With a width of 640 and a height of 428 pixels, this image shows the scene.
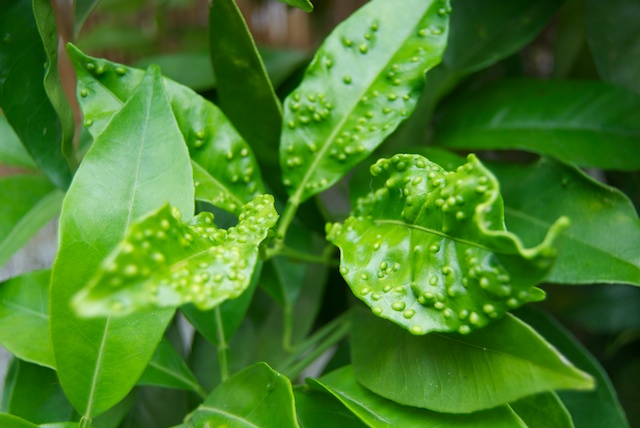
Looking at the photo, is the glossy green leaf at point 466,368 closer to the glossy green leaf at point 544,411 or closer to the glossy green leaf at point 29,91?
the glossy green leaf at point 544,411

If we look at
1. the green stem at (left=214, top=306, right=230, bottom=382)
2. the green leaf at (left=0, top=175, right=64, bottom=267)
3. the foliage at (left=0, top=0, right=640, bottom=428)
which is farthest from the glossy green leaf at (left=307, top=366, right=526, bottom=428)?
the green leaf at (left=0, top=175, right=64, bottom=267)

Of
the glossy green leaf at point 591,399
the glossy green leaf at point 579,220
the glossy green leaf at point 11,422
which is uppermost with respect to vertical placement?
the glossy green leaf at point 579,220

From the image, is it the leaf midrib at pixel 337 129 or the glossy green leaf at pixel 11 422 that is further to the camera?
the leaf midrib at pixel 337 129

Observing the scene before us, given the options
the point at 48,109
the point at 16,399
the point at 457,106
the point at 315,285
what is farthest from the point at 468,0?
the point at 16,399

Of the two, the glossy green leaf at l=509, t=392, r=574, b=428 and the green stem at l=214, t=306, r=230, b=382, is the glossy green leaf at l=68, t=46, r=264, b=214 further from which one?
the glossy green leaf at l=509, t=392, r=574, b=428

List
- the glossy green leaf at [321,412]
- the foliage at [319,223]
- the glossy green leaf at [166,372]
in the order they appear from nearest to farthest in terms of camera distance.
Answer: the foliage at [319,223] < the glossy green leaf at [321,412] < the glossy green leaf at [166,372]

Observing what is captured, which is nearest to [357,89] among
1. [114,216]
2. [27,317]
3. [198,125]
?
[198,125]

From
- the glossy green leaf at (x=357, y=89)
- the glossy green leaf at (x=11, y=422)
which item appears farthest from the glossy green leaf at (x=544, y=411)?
the glossy green leaf at (x=11, y=422)
